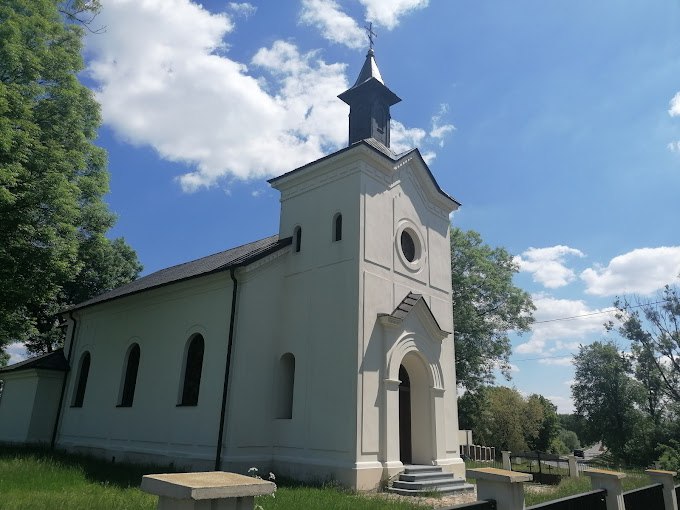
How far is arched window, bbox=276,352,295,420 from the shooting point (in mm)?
14867

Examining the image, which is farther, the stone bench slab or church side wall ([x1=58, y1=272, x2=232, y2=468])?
church side wall ([x1=58, y1=272, x2=232, y2=468])

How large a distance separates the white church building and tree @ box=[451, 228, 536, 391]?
34.0 feet

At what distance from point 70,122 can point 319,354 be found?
33.4ft

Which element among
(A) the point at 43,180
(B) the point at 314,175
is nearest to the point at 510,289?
(B) the point at 314,175

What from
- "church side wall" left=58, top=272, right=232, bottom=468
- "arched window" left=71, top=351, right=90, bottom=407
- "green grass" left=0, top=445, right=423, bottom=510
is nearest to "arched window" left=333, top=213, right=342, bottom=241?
"church side wall" left=58, top=272, right=232, bottom=468

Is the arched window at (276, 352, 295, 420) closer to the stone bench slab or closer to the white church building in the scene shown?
the white church building

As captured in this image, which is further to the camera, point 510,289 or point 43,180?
point 510,289

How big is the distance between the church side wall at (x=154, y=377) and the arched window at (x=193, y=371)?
0.68 ft

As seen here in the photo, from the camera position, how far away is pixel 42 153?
1384 cm

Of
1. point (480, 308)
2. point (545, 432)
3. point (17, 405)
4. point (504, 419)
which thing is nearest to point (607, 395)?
point (545, 432)

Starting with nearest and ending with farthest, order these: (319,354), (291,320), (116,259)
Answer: (319,354) → (291,320) → (116,259)

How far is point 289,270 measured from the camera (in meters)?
16.1

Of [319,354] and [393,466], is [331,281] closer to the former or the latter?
[319,354]

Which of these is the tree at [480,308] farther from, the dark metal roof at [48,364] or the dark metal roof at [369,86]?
the dark metal roof at [48,364]
